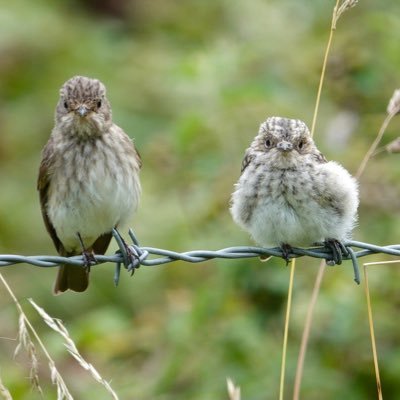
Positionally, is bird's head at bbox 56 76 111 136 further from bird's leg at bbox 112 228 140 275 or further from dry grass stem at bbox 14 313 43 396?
dry grass stem at bbox 14 313 43 396

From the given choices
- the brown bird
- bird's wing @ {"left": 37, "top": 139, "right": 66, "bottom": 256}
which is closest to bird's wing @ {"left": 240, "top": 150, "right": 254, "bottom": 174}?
the brown bird

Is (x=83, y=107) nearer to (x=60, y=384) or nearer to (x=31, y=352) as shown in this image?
(x=31, y=352)

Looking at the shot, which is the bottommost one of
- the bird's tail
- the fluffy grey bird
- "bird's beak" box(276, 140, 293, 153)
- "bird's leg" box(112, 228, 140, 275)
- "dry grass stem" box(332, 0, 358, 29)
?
"bird's leg" box(112, 228, 140, 275)

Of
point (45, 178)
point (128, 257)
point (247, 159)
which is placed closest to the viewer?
point (128, 257)

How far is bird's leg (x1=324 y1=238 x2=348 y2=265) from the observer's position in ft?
20.3

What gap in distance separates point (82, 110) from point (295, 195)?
125 cm

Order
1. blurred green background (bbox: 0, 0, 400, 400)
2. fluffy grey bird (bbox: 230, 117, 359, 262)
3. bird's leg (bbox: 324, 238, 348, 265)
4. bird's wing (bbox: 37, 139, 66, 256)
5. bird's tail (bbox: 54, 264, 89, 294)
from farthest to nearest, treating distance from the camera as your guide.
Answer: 1. blurred green background (bbox: 0, 0, 400, 400)
2. bird's tail (bbox: 54, 264, 89, 294)
3. bird's wing (bbox: 37, 139, 66, 256)
4. fluffy grey bird (bbox: 230, 117, 359, 262)
5. bird's leg (bbox: 324, 238, 348, 265)

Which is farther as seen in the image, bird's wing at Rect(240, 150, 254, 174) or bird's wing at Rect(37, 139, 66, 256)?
bird's wing at Rect(37, 139, 66, 256)

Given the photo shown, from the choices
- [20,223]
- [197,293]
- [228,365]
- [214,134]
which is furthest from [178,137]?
[20,223]

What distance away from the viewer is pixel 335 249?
20.5ft

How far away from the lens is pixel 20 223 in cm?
1067

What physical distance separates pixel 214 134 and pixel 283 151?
1.27m

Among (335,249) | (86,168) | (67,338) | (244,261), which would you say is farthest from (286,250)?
(67,338)

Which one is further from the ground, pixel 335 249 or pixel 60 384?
pixel 335 249
